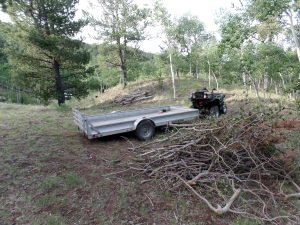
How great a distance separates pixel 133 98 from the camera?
17.8 meters

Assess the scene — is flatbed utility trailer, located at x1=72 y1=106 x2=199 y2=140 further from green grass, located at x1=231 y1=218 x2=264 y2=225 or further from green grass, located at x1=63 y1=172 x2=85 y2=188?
green grass, located at x1=231 y1=218 x2=264 y2=225

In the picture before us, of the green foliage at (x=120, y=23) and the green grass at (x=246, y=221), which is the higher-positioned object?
the green foliage at (x=120, y=23)

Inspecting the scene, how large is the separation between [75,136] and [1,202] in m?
3.22

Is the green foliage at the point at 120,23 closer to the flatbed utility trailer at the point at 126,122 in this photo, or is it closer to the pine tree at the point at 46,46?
the pine tree at the point at 46,46

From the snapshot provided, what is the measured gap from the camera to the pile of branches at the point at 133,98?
57.6 feet

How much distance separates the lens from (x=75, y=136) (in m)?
7.00

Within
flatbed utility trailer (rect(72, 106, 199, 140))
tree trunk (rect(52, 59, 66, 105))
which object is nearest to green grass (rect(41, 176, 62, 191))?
flatbed utility trailer (rect(72, 106, 199, 140))

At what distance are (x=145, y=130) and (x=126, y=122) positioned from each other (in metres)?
0.56

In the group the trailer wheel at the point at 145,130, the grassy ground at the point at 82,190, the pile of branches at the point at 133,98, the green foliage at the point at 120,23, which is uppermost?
the green foliage at the point at 120,23

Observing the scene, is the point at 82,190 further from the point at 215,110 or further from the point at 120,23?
the point at 120,23

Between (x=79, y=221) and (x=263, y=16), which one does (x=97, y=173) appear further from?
(x=263, y=16)

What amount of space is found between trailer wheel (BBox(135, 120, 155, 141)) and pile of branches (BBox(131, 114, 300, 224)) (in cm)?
120

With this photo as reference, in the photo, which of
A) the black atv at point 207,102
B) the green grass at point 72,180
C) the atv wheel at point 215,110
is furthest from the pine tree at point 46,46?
the green grass at point 72,180

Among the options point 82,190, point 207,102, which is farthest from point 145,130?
point 207,102
